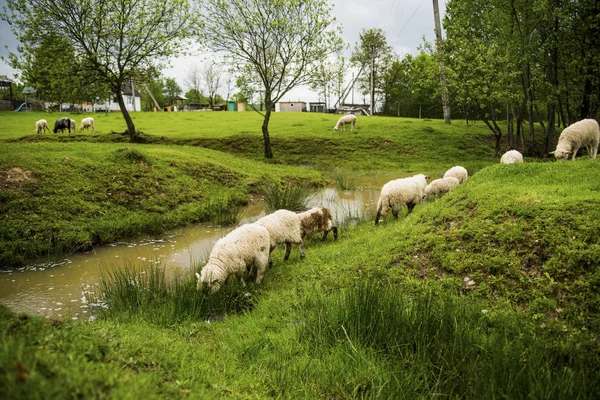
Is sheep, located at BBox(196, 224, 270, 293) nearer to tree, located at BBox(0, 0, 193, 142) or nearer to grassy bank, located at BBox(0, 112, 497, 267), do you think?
grassy bank, located at BBox(0, 112, 497, 267)

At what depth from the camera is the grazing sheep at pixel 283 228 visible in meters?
8.48

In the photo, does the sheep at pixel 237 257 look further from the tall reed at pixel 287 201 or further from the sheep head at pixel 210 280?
the tall reed at pixel 287 201

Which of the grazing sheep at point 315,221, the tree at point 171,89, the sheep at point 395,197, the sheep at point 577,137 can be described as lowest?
the grazing sheep at point 315,221

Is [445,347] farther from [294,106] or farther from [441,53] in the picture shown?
[294,106]

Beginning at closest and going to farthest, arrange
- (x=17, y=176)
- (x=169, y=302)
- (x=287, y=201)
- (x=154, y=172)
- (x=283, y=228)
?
(x=169, y=302) → (x=283, y=228) → (x=17, y=176) → (x=287, y=201) → (x=154, y=172)

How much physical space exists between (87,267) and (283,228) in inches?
181

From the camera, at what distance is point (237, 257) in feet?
23.3

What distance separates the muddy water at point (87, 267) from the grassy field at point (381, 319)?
0.80 metres

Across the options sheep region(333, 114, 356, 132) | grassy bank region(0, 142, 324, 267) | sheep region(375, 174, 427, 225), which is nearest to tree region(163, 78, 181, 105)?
sheep region(333, 114, 356, 132)

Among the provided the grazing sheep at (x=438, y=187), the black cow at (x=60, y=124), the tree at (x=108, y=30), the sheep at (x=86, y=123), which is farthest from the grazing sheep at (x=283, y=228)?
the sheep at (x=86, y=123)

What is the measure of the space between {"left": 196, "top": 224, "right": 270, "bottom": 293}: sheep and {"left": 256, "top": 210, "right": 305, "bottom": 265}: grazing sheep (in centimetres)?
66

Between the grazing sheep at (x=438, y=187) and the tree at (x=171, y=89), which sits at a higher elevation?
the tree at (x=171, y=89)

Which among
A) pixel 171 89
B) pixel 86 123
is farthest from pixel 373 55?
pixel 171 89

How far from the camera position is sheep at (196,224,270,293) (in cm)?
663
